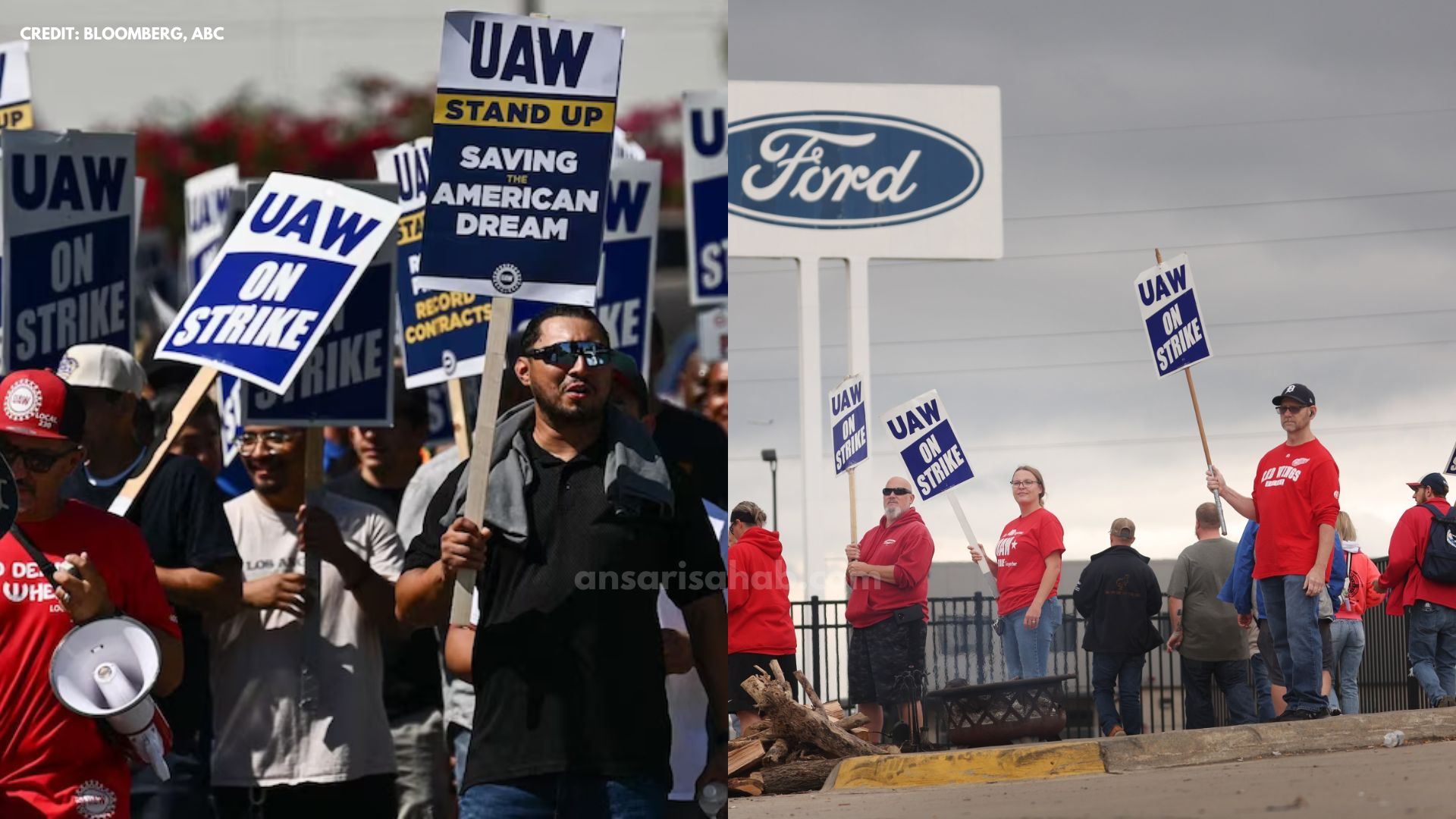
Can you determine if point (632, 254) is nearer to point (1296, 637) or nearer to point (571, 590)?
point (571, 590)

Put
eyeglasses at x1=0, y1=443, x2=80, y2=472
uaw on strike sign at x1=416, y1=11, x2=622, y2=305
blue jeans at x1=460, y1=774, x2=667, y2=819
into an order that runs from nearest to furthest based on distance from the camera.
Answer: blue jeans at x1=460, y1=774, x2=667, y2=819, eyeglasses at x1=0, y1=443, x2=80, y2=472, uaw on strike sign at x1=416, y1=11, x2=622, y2=305

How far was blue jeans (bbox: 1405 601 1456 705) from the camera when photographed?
1244 centimetres

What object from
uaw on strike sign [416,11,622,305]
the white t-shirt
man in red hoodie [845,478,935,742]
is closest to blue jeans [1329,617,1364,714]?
man in red hoodie [845,478,935,742]

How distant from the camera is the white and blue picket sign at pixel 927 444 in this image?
1411 cm

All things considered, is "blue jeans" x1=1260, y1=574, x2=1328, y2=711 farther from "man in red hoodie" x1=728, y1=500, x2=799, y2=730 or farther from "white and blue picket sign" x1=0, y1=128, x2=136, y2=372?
"white and blue picket sign" x1=0, y1=128, x2=136, y2=372

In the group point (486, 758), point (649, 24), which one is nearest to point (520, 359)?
point (486, 758)

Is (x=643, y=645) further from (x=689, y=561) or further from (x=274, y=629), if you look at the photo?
(x=274, y=629)

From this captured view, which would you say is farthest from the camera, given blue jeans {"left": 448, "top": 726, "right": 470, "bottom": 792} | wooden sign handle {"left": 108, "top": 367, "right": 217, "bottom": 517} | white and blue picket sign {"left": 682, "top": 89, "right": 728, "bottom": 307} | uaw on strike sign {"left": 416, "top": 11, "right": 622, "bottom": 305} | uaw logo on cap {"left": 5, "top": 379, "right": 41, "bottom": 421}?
blue jeans {"left": 448, "top": 726, "right": 470, "bottom": 792}

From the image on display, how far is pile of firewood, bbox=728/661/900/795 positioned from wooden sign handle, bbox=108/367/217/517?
17.0 ft

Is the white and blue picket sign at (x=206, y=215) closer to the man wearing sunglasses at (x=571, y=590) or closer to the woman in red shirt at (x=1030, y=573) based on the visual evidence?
the man wearing sunglasses at (x=571, y=590)

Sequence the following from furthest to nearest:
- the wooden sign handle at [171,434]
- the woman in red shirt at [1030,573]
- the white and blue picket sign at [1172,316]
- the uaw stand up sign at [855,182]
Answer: the uaw stand up sign at [855,182], the white and blue picket sign at [1172,316], the woman in red shirt at [1030,573], the wooden sign handle at [171,434]

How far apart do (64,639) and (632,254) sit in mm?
2341

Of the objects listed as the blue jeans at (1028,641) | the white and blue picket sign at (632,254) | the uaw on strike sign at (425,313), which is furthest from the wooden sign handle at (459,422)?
the blue jeans at (1028,641)

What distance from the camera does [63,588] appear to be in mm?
5656
